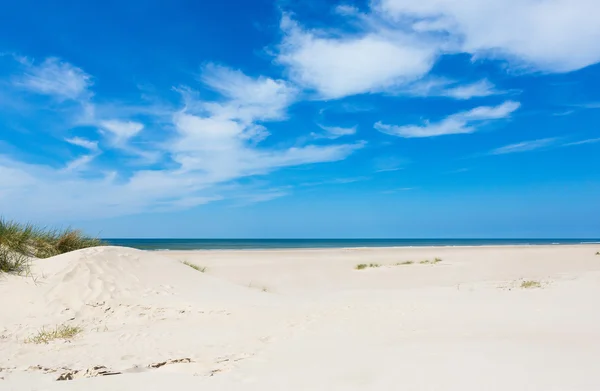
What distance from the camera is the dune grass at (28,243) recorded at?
27.0 feet

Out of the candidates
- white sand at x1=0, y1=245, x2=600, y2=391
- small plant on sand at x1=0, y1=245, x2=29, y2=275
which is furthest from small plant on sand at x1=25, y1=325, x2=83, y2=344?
small plant on sand at x1=0, y1=245, x2=29, y2=275

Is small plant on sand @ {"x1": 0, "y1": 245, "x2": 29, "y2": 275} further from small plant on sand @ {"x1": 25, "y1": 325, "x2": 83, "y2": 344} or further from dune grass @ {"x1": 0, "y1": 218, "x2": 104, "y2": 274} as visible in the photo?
small plant on sand @ {"x1": 25, "y1": 325, "x2": 83, "y2": 344}

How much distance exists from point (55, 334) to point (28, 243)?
5.20 metres

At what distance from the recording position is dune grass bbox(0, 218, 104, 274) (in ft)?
27.0

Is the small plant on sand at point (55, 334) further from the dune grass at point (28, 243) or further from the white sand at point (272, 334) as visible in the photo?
the dune grass at point (28, 243)

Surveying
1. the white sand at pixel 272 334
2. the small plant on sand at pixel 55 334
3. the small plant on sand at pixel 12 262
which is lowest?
the small plant on sand at pixel 55 334

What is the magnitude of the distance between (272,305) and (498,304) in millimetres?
4012

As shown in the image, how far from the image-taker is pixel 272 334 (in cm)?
579

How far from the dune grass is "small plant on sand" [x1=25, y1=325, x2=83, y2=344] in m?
2.60

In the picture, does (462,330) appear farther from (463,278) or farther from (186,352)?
(463,278)

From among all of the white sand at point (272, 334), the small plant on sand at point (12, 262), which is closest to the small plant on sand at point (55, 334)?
the white sand at point (272, 334)

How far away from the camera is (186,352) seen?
502cm

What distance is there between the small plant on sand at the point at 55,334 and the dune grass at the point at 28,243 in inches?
102

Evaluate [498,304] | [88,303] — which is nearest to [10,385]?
[88,303]
